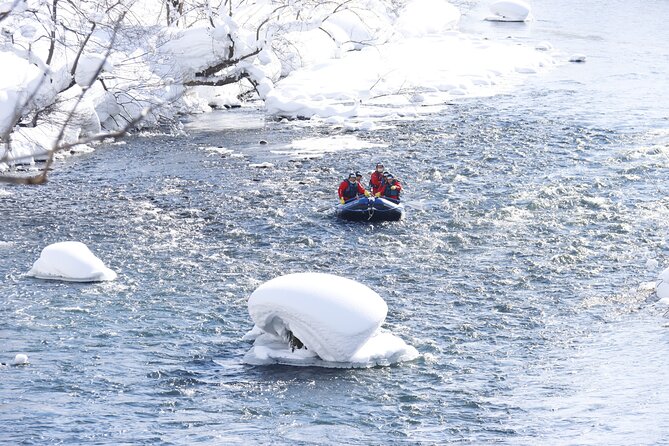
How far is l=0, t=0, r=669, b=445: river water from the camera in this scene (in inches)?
451

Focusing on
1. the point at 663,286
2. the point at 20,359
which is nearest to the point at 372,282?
the point at 663,286

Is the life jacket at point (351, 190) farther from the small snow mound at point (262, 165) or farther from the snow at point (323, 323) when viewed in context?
the snow at point (323, 323)

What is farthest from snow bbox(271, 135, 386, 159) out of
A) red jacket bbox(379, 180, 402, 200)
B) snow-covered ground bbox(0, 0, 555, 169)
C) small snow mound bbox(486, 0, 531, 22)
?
small snow mound bbox(486, 0, 531, 22)

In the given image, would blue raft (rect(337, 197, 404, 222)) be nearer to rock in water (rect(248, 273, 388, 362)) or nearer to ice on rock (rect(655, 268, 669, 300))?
ice on rock (rect(655, 268, 669, 300))

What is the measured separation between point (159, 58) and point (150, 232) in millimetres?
11379

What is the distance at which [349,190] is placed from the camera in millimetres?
19672

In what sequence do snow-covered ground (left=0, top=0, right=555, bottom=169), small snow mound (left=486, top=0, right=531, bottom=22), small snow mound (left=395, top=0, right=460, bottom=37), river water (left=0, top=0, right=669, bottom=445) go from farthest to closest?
small snow mound (left=486, top=0, right=531, bottom=22) → small snow mound (left=395, top=0, right=460, bottom=37) → snow-covered ground (left=0, top=0, right=555, bottom=169) → river water (left=0, top=0, right=669, bottom=445)

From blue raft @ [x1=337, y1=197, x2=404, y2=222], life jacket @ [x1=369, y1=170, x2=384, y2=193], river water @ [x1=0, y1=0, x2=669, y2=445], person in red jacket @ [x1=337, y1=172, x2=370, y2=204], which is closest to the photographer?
river water @ [x1=0, y1=0, x2=669, y2=445]

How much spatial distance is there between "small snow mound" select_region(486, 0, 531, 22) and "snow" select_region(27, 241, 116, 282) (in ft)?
122

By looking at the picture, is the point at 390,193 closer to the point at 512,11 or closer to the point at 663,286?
the point at 663,286

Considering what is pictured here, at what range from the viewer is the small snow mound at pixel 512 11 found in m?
49.6

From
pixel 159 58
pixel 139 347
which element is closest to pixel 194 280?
pixel 139 347

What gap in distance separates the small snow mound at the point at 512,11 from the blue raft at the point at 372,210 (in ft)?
107

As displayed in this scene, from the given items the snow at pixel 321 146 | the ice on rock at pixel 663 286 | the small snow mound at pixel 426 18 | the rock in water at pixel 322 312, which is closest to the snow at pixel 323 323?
the rock in water at pixel 322 312
